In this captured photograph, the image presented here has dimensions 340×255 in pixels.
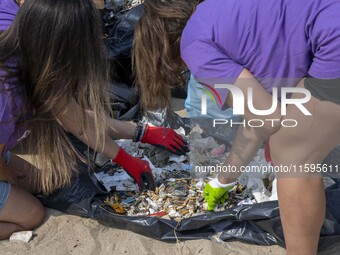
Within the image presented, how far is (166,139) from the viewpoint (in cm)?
223

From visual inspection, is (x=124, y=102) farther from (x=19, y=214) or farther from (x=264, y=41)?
(x=264, y=41)

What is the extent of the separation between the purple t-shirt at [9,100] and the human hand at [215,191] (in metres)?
0.75

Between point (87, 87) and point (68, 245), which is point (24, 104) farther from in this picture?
point (68, 245)

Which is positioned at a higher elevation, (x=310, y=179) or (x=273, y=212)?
(x=310, y=179)

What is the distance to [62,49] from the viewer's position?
149 cm

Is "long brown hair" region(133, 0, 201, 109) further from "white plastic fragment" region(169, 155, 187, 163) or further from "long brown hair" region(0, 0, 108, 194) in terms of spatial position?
"white plastic fragment" region(169, 155, 187, 163)

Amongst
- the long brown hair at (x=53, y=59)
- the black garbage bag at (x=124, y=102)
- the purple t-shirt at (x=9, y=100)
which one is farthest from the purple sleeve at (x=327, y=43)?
the black garbage bag at (x=124, y=102)

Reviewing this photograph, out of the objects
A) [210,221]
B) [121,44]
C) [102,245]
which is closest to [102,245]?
[102,245]

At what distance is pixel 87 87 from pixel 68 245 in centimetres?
60

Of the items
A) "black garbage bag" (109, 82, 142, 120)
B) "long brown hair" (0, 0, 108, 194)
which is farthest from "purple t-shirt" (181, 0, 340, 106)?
"black garbage bag" (109, 82, 142, 120)

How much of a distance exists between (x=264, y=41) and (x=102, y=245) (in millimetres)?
933

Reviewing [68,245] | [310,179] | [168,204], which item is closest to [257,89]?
[310,179]

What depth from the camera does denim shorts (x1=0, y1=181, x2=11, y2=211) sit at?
1774 mm

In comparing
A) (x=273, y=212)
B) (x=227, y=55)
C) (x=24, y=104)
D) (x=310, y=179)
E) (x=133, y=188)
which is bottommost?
(x=133, y=188)
